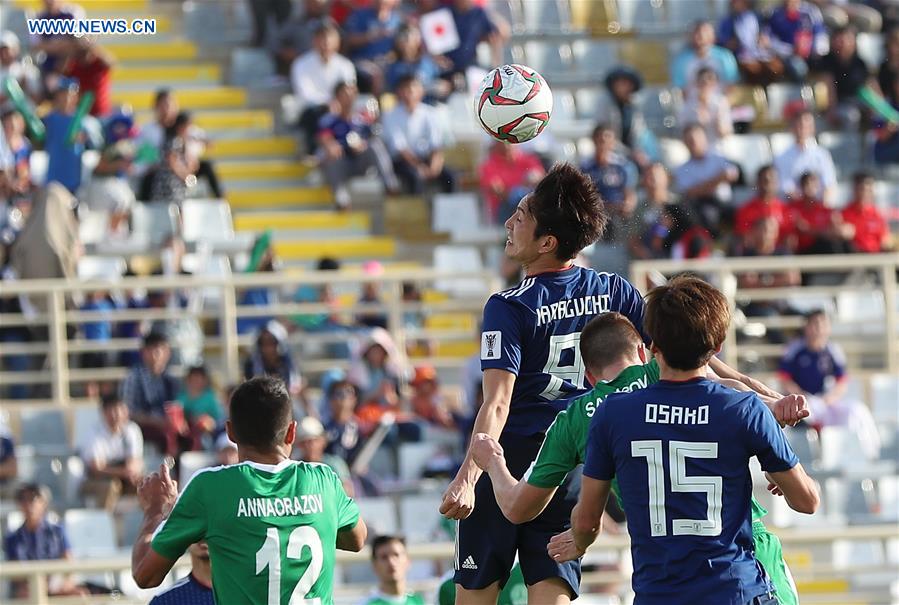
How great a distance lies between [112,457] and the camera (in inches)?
483

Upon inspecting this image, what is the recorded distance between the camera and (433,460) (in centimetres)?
1246

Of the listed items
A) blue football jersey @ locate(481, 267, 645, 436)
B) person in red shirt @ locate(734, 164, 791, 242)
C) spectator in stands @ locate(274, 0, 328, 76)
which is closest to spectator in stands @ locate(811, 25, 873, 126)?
person in red shirt @ locate(734, 164, 791, 242)

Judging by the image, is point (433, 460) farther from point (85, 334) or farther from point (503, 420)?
point (503, 420)

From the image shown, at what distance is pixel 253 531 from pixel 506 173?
9405mm

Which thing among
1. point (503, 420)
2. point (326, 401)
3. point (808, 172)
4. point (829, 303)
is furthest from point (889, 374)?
point (503, 420)

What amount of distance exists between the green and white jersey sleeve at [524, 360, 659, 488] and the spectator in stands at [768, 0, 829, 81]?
1196 centimetres

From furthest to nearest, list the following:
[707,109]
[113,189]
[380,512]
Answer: [707,109]
[113,189]
[380,512]

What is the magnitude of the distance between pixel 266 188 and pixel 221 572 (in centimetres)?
1071

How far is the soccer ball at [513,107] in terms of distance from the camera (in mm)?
7027

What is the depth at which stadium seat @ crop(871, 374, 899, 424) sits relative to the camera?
13414 millimetres

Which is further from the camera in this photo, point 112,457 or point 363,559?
point 112,457

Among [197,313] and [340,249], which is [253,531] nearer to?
[197,313]

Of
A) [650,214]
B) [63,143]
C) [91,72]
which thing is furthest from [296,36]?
[650,214]

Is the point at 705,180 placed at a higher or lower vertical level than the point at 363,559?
higher
